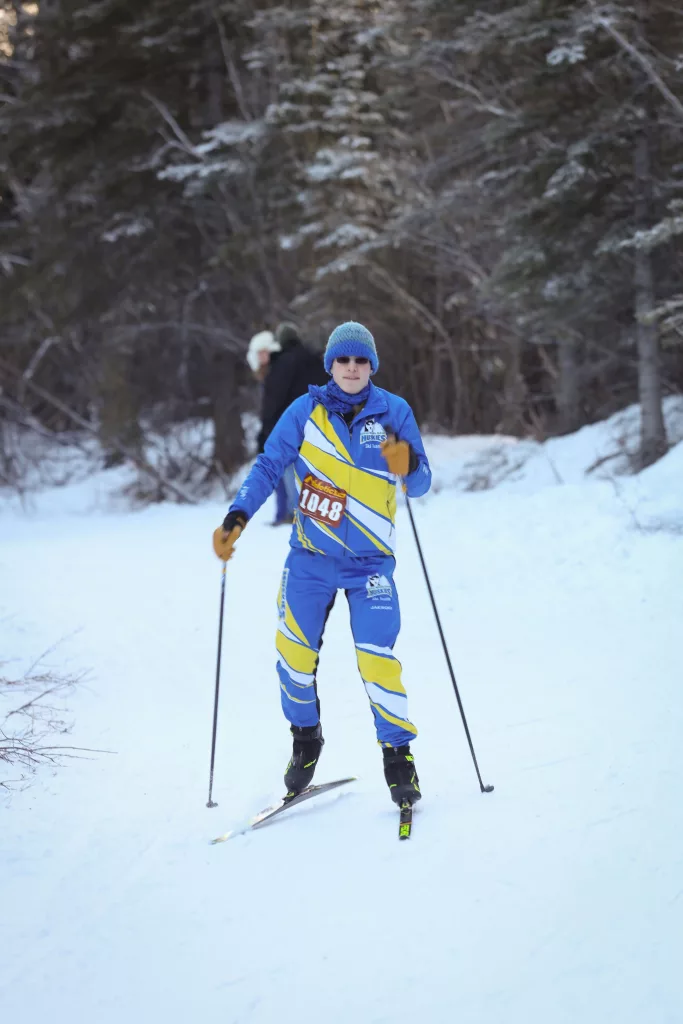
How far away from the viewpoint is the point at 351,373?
13.0ft

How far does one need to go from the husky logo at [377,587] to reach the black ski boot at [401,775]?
640mm

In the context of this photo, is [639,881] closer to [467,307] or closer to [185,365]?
[185,365]

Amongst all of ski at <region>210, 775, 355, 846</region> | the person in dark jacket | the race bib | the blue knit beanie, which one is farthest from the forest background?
ski at <region>210, 775, 355, 846</region>

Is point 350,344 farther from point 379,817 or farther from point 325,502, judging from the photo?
point 379,817

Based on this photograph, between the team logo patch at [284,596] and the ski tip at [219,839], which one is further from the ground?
the team logo patch at [284,596]

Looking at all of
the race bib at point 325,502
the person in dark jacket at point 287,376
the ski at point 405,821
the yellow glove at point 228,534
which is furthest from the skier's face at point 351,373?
the person in dark jacket at point 287,376

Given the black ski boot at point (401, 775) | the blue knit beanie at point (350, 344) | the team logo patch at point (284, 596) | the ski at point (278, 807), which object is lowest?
the ski at point (278, 807)

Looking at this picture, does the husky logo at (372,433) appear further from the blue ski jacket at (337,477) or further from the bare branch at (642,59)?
the bare branch at (642,59)

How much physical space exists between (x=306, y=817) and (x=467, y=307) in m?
17.3

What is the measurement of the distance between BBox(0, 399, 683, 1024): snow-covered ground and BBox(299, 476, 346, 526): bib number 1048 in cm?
127

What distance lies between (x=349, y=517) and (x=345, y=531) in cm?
6

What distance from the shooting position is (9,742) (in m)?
4.82

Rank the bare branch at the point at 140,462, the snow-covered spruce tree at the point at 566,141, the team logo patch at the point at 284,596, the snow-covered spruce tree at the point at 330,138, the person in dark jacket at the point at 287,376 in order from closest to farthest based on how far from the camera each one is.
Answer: the team logo patch at the point at 284,596
the snow-covered spruce tree at the point at 566,141
the person in dark jacket at the point at 287,376
the snow-covered spruce tree at the point at 330,138
the bare branch at the point at 140,462

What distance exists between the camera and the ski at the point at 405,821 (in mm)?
3732
